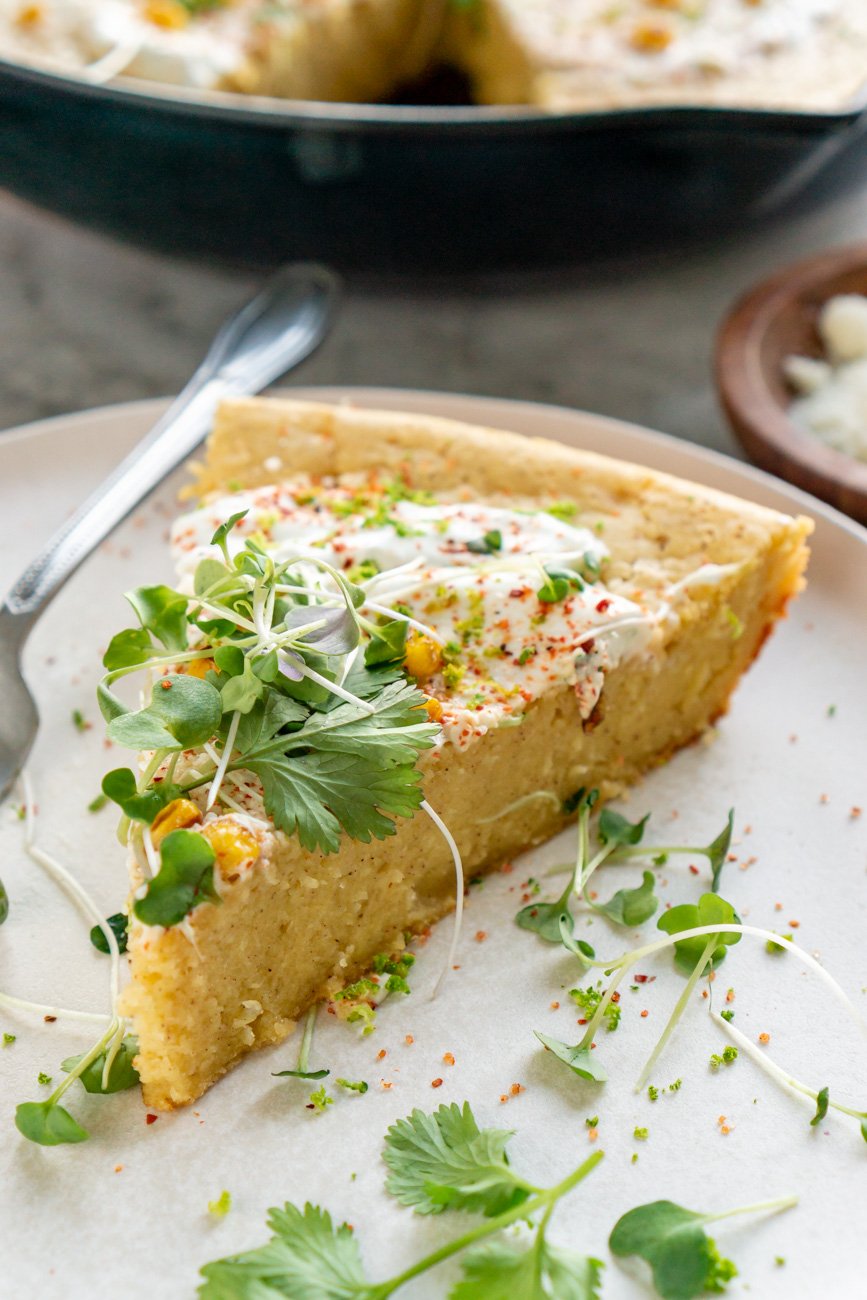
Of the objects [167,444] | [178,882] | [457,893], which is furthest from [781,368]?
[178,882]

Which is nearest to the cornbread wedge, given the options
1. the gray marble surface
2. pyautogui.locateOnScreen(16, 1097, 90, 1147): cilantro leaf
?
pyautogui.locateOnScreen(16, 1097, 90, 1147): cilantro leaf

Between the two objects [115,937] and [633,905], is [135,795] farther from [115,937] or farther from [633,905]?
[633,905]

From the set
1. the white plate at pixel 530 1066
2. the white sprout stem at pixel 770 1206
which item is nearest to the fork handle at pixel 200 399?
the white plate at pixel 530 1066

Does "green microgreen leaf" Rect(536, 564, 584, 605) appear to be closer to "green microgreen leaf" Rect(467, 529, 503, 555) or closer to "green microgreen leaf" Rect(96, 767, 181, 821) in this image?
"green microgreen leaf" Rect(467, 529, 503, 555)

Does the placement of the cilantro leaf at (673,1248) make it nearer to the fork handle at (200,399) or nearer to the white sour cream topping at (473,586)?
the white sour cream topping at (473,586)

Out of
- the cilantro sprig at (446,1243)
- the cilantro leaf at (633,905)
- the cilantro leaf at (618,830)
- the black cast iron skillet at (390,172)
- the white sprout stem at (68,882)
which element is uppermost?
the black cast iron skillet at (390,172)

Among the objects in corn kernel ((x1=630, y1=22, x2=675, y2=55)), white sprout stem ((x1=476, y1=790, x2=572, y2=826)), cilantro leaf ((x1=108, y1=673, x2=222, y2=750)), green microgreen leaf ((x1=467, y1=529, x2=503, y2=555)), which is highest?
corn kernel ((x1=630, y1=22, x2=675, y2=55))
